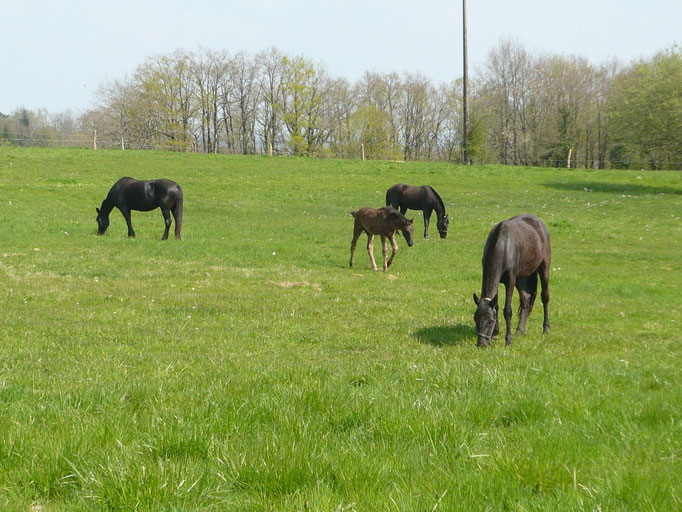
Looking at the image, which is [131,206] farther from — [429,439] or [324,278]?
[429,439]

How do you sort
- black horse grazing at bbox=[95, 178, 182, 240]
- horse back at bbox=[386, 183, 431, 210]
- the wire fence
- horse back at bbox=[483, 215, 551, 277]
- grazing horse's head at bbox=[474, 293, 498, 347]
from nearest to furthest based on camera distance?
grazing horse's head at bbox=[474, 293, 498, 347] < horse back at bbox=[483, 215, 551, 277] < black horse grazing at bbox=[95, 178, 182, 240] < horse back at bbox=[386, 183, 431, 210] < the wire fence

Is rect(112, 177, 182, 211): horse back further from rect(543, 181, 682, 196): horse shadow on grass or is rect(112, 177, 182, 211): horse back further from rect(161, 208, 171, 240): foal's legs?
rect(543, 181, 682, 196): horse shadow on grass

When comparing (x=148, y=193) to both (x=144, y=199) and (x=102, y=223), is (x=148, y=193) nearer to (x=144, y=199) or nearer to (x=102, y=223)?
(x=144, y=199)

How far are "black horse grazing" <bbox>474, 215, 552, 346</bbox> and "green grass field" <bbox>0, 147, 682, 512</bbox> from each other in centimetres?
49

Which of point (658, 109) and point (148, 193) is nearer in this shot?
point (148, 193)

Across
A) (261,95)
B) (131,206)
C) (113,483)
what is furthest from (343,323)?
(261,95)

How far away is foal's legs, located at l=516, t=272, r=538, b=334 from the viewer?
32.2ft

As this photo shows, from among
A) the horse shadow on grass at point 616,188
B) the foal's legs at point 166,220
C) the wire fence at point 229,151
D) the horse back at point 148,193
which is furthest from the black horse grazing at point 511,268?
the wire fence at point 229,151

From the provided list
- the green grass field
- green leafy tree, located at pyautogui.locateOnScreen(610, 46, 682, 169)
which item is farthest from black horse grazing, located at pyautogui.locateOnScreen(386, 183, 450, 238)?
green leafy tree, located at pyautogui.locateOnScreen(610, 46, 682, 169)

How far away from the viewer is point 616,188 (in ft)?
132

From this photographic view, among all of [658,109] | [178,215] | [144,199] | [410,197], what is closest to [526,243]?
[178,215]

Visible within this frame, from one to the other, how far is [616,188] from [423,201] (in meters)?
20.8

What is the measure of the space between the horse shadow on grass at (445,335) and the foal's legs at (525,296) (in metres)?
0.80

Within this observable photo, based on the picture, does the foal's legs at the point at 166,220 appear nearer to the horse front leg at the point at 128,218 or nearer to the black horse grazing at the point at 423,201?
the horse front leg at the point at 128,218
